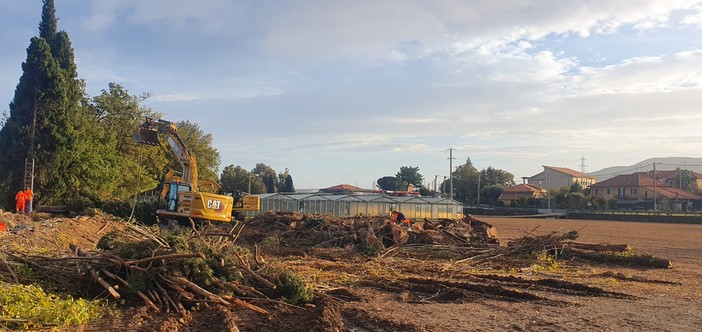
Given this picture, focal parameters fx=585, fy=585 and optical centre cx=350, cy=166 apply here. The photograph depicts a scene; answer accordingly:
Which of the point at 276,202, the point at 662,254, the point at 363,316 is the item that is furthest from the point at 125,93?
the point at 363,316

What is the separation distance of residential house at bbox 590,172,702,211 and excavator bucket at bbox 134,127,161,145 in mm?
86596

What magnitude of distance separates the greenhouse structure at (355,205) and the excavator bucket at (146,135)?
2210 cm

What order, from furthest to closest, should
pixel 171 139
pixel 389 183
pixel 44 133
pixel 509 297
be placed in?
pixel 389 183 < pixel 44 133 < pixel 171 139 < pixel 509 297

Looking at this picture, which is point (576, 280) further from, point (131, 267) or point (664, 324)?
point (131, 267)

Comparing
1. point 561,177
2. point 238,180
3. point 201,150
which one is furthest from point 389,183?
point 201,150

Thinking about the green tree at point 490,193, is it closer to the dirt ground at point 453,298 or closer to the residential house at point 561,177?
the residential house at point 561,177

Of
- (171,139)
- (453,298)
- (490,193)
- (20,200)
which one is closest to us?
(453,298)

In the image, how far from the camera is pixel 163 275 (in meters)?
8.34

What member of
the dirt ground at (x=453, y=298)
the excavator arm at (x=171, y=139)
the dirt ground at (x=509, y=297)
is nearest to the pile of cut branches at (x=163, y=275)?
the dirt ground at (x=453, y=298)

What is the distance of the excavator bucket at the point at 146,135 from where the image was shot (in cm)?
2142

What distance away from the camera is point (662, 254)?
23.0 metres

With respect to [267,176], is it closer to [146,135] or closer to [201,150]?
[201,150]

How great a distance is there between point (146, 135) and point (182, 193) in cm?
251

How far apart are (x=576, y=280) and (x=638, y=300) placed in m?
2.81
